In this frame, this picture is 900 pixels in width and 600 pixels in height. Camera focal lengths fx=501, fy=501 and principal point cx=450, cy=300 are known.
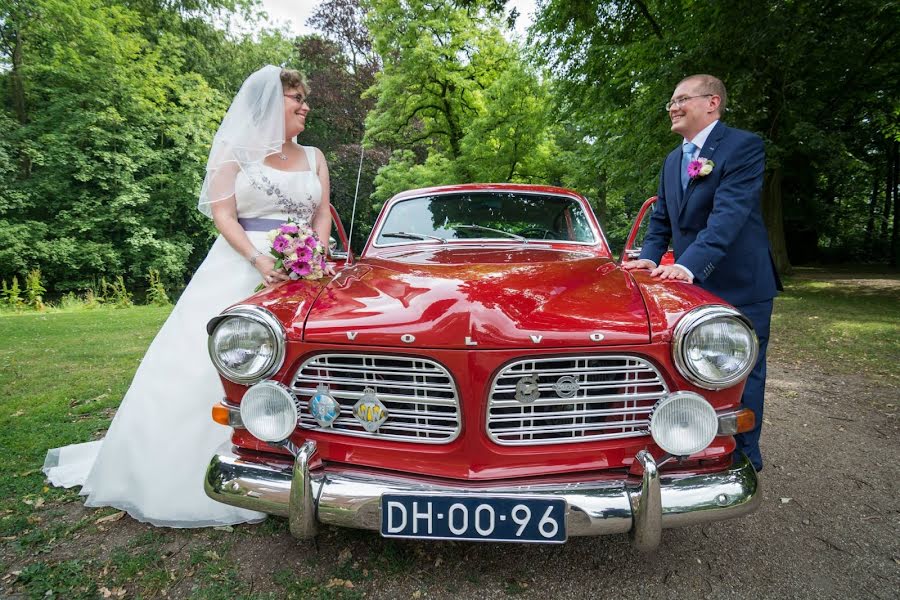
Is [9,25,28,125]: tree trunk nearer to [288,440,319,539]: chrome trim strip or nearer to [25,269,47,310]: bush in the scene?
[25,269,47,310]: bush

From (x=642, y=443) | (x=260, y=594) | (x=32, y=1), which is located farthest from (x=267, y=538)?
(x=32, y=1)

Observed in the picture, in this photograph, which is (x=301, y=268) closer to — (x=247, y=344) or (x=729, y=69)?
(x=247, y=344)

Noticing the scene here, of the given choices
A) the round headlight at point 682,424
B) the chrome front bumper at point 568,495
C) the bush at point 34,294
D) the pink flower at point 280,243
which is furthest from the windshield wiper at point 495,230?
the bush at point 34,294

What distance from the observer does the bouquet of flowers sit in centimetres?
229

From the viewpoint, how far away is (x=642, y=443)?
182 cm

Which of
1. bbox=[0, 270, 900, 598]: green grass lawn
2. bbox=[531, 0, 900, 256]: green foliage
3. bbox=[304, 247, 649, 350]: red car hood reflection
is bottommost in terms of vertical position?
bbox=[0, 270, 900, 598]: green grass lawn

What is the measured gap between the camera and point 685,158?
8.72ft

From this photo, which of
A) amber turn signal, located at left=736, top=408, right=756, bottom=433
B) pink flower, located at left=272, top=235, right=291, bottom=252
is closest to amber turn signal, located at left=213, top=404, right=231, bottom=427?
pink flower, located at left=272, top=235, right=291, bottom=252

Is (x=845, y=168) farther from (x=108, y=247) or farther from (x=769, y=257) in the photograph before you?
(x=108, y=247)

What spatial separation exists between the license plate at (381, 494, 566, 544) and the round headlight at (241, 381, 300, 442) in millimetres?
490

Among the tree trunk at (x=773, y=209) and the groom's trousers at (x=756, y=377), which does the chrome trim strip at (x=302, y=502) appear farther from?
the tree trunk at (x=773, y=209)

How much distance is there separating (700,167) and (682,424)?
1.39m

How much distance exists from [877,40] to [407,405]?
467 inches

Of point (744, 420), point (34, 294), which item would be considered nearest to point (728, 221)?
point (744, 420)
